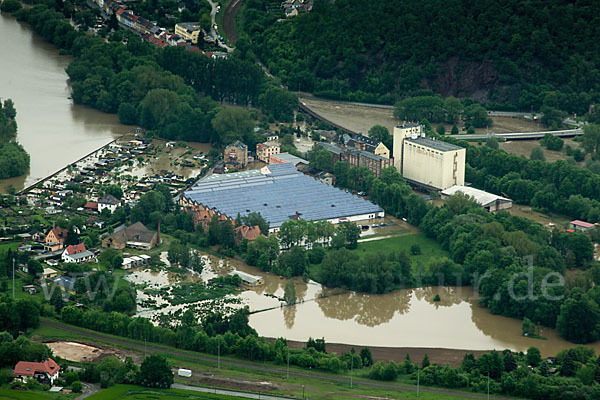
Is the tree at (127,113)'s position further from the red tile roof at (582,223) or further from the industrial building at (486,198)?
Result: the red tile roof at (582,223)

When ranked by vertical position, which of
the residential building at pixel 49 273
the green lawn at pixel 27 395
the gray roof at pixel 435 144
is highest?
the gray roof at pixel 435 144

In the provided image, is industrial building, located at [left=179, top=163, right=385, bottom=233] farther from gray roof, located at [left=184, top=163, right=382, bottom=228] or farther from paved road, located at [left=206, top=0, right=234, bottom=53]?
paved road, located at [left=206, top=0, right=234, bottom=53]

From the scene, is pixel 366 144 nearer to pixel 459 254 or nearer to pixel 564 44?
pixel 459 254

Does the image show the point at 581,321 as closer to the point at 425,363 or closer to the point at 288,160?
the point at 425,363

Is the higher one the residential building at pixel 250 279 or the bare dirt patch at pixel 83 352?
the bare dirt patch at pixel 83 352

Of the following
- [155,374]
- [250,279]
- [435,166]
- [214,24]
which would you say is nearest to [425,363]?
[155,374]

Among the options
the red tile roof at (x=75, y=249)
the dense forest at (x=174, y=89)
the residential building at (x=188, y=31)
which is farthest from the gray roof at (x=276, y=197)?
the residential building at (x=188, y=31)

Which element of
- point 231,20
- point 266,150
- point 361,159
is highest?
point 231,20
